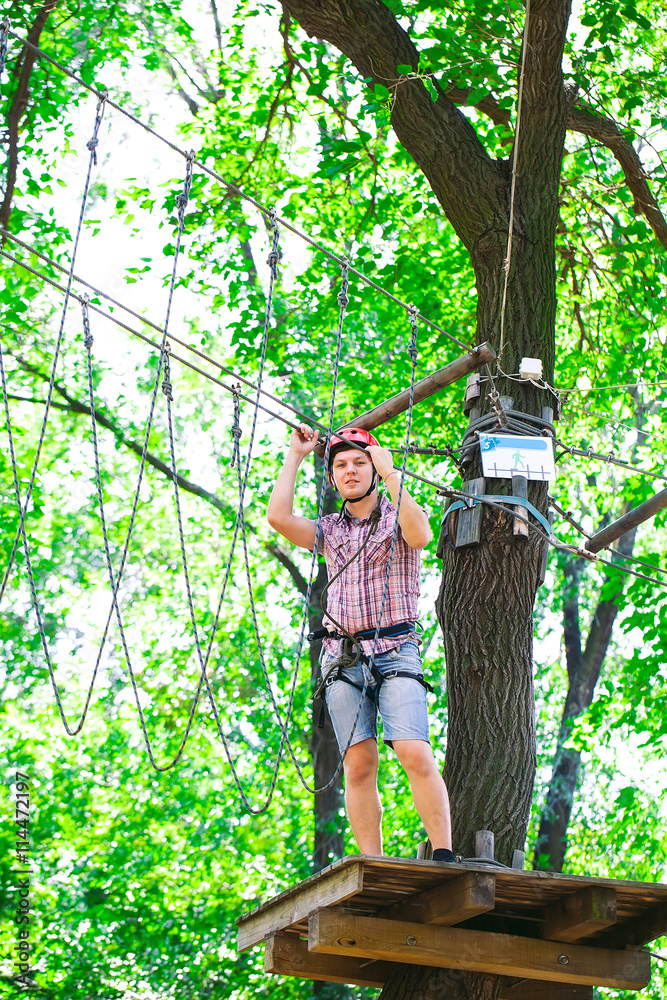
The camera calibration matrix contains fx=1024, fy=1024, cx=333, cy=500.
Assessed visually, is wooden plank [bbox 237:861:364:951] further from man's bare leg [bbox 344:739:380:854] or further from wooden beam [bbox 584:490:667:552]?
wooden beam [bbox 584:490:667:552]

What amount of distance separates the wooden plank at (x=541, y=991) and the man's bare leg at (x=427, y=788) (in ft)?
2.41

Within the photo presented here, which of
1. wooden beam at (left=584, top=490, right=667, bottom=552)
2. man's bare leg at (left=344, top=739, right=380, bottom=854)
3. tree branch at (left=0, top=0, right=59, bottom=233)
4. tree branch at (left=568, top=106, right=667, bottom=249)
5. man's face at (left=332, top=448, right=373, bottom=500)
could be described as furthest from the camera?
tree branch at (left=0, top=0, right=59, bottom=233)

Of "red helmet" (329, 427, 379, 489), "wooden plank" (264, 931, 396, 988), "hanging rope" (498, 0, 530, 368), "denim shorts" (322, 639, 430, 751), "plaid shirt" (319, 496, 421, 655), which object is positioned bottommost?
"wooden plank" (264, 931, 396, 988)

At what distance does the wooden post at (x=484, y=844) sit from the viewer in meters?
3.43

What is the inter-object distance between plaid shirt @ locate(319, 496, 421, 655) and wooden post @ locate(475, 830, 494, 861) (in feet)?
2.55

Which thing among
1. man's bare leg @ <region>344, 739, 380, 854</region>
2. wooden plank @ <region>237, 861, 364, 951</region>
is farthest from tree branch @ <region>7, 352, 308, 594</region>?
man's bare leg @ <region>344, 739, 380, 854</region>

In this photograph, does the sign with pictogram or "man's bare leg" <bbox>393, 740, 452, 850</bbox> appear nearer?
"man's bare leg" <bbox>393, 740, 452, 850</bbox>

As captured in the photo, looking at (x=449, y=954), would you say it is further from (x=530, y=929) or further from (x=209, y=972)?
(x=209, y=972)

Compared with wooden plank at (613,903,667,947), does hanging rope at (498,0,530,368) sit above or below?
above

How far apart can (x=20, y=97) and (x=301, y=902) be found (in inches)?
202

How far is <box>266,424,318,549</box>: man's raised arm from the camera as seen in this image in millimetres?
3512

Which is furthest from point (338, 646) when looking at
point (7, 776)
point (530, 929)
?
point (7, 776)

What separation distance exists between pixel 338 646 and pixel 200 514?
777 centimetres

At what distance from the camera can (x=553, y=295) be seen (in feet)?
15.2
